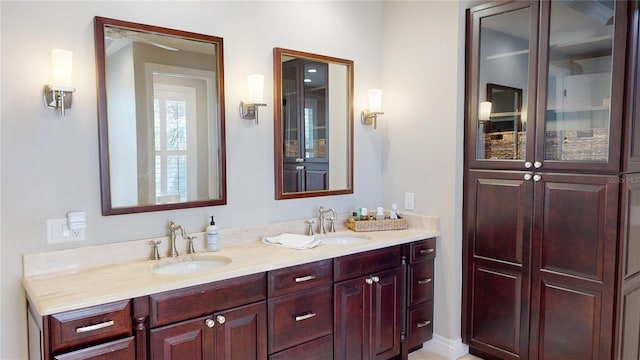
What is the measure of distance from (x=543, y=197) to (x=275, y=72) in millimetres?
1738

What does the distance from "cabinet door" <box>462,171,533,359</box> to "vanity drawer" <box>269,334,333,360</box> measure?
1.06 meters

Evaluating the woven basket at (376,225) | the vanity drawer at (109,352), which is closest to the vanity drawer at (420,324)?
the woven basket at (376,225)

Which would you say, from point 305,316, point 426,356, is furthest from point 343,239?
point 426,356

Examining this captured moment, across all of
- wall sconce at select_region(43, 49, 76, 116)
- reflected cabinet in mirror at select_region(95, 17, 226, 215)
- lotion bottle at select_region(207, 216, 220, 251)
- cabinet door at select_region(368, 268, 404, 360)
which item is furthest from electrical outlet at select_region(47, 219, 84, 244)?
cabinet door at select_region(368, 268, 404, 360)

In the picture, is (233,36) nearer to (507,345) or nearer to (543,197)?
(543,197)

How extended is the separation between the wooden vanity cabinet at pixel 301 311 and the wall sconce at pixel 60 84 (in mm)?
1232

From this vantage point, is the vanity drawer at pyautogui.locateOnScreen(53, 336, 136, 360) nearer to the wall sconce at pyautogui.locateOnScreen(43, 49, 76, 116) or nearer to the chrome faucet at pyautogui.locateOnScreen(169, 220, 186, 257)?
the chrome faucet at pyautogui.locateOnScreen(169, 220, 186, 257)

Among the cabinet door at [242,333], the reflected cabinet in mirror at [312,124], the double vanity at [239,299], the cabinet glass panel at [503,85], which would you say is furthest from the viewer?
the reflected cabinet in mirror at [312,124]

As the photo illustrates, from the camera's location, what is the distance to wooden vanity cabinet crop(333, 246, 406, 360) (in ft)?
7.84

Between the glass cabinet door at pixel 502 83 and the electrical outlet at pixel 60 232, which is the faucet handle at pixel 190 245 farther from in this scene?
the glass cabinet door at pixel 502 83

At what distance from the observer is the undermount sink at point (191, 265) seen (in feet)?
7.07

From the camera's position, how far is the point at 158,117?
7.30ft

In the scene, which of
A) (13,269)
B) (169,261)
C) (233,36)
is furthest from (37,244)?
(233,36)

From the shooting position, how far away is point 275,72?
2643 mm
